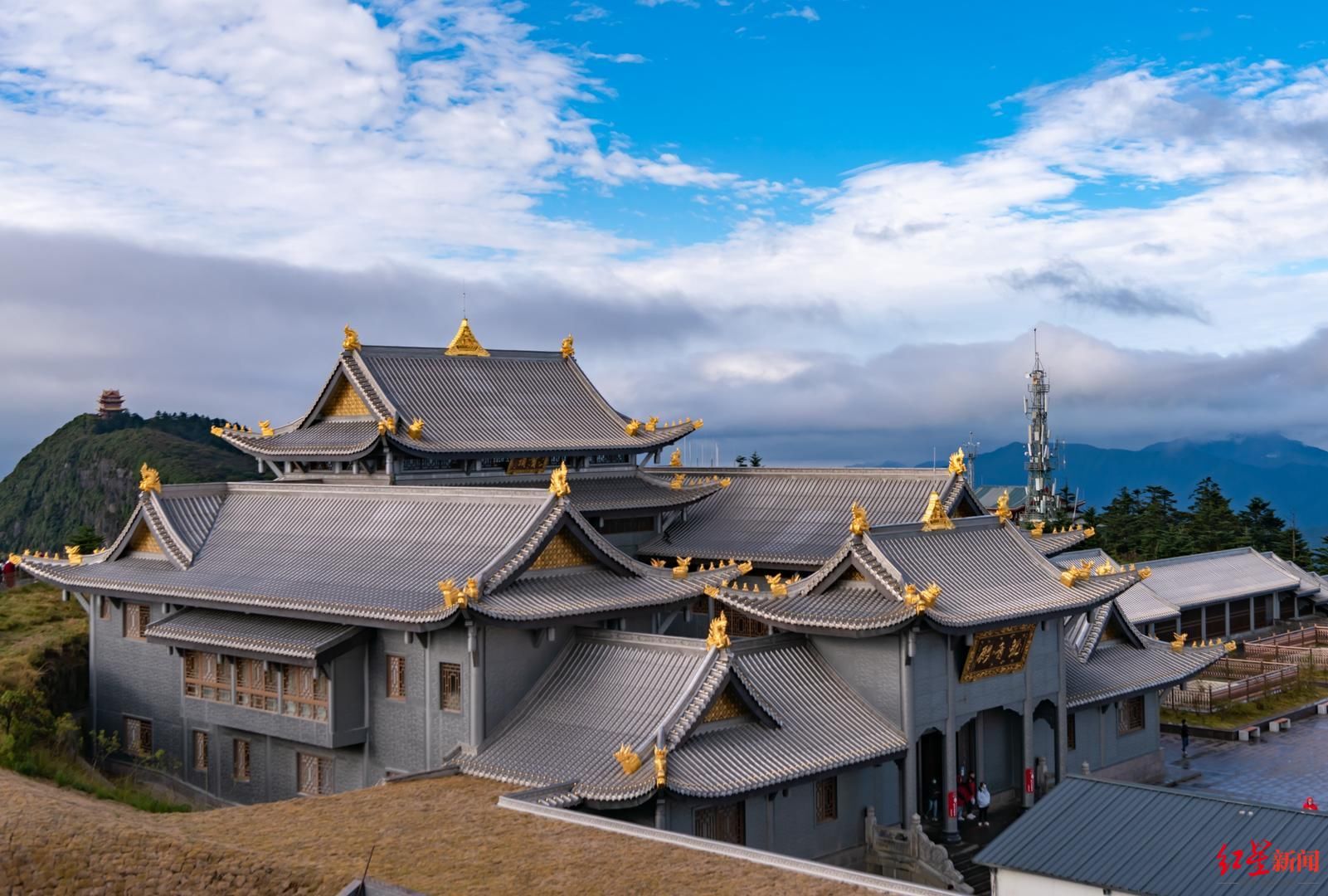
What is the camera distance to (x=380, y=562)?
99.9 ft

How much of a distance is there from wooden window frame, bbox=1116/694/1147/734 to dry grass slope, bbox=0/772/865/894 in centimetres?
1951

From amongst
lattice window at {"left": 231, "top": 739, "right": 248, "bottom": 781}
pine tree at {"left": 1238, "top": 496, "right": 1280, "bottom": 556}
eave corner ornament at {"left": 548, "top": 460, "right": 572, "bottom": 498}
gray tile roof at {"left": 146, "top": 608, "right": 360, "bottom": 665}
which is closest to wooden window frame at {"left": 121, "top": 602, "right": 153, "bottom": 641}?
gray tile roof at {"left": 146, "top": 608, "right": 360, "bottom": 665}

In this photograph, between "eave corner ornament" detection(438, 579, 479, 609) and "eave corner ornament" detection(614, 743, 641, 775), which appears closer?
"eave corner ornament" detection(614, 743, 641, 775)

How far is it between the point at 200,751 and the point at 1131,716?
970 inches

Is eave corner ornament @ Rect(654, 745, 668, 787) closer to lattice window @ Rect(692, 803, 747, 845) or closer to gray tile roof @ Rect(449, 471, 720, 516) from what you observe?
lattice window @ Rect(692, 803, 747, 845)

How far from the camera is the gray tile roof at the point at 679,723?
2377 centimetres

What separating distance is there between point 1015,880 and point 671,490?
23.7m

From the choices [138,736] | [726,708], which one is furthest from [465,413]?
[726,708]

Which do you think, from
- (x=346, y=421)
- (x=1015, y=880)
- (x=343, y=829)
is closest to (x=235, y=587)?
(x=346, y=421)

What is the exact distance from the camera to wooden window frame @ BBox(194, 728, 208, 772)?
3212 centimetres

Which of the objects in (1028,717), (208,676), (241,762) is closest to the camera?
(1028,717)

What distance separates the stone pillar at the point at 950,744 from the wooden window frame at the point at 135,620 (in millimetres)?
20369

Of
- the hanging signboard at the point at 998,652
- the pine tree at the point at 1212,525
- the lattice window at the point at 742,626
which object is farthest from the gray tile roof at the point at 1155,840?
the pine tree at the point at 1212,525

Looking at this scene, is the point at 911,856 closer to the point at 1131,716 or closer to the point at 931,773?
the point at 931,773
